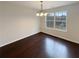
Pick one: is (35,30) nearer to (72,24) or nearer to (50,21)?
(50,21)

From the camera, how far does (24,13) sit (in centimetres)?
623

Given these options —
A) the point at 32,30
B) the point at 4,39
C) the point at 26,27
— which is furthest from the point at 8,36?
the point at 32,30

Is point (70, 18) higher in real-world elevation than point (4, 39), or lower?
higher

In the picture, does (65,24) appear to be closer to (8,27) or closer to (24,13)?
(24,13)

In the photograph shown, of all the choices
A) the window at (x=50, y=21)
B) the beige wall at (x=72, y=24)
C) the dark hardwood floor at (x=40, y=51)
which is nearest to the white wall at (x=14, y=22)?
the dark hardwood floor at (x=40, y=51)

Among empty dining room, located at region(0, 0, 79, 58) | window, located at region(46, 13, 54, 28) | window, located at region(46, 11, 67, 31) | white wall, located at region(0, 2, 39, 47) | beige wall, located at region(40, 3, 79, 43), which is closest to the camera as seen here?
empty dining room, located at region(0, 0, 79, 58)

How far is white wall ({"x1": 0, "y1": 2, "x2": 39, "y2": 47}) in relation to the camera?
4445mm

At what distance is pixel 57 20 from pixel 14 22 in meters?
3.35

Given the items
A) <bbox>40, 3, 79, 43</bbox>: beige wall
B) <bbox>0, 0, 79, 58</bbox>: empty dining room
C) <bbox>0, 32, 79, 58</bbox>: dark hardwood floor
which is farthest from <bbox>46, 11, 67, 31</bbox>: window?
<bbox>0, 32, 79, 58</bbox>: dark hardwood floor

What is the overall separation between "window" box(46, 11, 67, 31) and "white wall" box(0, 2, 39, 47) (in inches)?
56.7

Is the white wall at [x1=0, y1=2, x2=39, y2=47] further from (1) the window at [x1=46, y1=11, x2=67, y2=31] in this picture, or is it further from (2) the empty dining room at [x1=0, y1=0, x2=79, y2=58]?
(1) the window at [x1=46, y1=11, x2=67, y2=31]

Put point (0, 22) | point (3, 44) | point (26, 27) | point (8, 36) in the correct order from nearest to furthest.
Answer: point (0, 22) → point (3, 44) → point (8, 36) → point (26, 27)

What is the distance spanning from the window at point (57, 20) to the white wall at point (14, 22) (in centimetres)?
144

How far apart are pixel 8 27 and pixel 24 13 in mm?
1890
